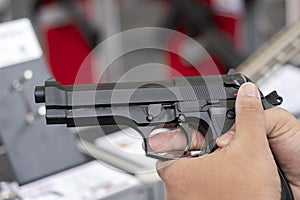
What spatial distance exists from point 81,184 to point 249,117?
1.21ft

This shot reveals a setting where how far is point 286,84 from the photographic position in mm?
1271

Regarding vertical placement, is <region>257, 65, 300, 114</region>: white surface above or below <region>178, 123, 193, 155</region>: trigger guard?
below

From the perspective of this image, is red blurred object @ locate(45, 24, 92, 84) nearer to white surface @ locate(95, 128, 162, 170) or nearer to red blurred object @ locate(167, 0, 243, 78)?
red blurred object @ locate(167, 0, 243, 78)

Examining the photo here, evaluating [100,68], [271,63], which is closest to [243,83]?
[271,63]

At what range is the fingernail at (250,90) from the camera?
65 centimetres

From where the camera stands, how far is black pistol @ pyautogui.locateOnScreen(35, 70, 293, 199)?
630 millimetres

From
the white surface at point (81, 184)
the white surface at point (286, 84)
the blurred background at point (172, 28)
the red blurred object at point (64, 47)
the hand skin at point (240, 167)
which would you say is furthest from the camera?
the red blurred object at point (64, 47)

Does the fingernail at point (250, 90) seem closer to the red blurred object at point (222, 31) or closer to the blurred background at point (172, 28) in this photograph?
the blurred background at point (172, 28)

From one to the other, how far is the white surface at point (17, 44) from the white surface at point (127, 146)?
0.20m

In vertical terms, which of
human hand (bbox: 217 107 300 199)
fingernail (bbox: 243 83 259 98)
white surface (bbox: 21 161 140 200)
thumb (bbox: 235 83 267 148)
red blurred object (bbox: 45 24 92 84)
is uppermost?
fingernail (bbox: 243 83 259 98)

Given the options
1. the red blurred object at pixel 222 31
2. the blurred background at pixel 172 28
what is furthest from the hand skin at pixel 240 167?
the red blurred object at pixel 222 31

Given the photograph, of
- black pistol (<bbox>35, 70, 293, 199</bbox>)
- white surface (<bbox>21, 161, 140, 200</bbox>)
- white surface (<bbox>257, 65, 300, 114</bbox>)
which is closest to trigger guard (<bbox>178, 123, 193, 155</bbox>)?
black pistol (<bbox>35, 70, 293, 199</bbox>)

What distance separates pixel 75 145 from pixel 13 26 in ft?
0.78

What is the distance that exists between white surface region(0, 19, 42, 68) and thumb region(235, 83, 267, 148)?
46 centimetres
